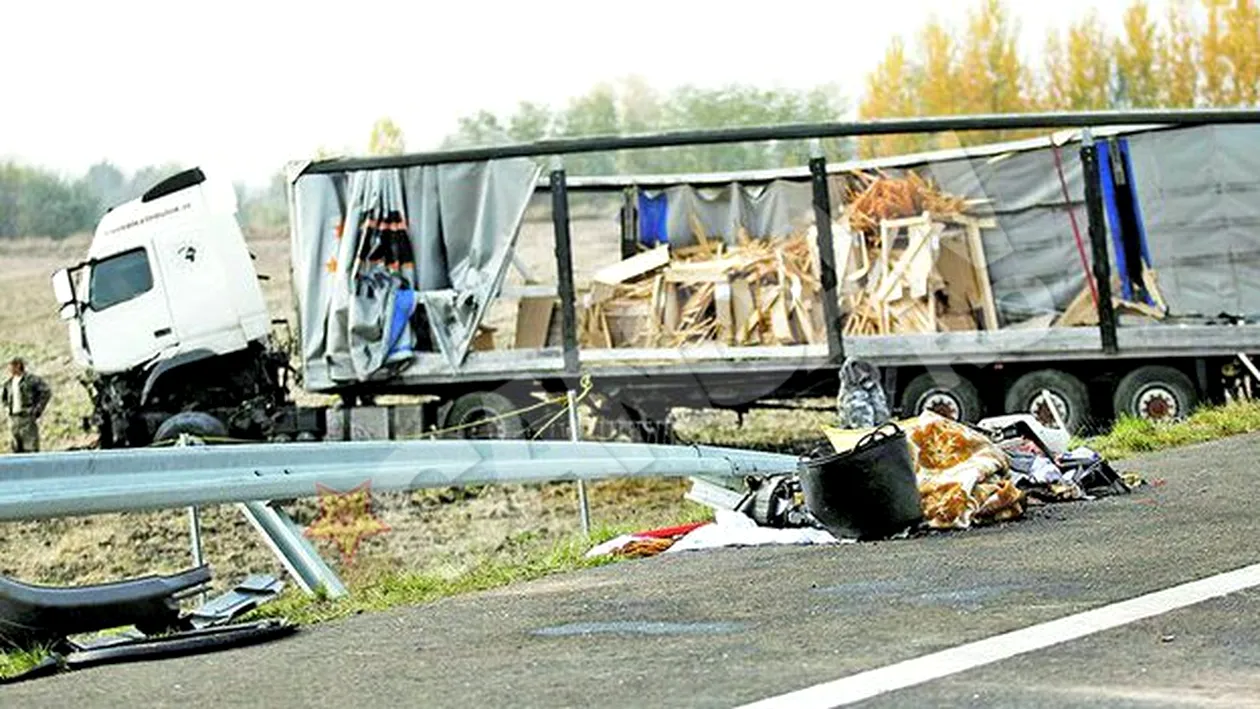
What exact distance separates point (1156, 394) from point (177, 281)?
40.7 feet

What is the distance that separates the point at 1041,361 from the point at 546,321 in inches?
235

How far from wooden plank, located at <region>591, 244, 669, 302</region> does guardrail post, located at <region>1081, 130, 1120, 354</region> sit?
5.20 meters

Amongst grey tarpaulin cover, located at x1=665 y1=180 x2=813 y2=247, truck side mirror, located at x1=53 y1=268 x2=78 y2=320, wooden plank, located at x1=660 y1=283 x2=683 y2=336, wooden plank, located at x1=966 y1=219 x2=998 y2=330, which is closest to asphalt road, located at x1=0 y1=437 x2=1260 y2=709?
wooden plank, located at x1=966 y1=219 x2=998 y2=330

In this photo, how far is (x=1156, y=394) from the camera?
79.3ft

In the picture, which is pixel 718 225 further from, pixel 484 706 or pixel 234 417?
pixel 484 706

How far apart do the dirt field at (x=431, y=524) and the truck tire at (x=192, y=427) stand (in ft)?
9.58

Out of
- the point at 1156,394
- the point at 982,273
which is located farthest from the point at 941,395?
the point at 1156,394

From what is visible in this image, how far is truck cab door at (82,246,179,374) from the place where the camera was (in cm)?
2745

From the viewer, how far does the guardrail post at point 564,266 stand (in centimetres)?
2442

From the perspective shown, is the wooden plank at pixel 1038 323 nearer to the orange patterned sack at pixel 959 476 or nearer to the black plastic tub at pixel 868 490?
the orange patterned sack at pixel 959 476

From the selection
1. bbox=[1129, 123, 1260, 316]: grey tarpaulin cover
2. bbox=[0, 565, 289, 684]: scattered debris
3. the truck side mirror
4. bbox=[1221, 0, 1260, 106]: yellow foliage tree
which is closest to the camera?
bbox=[0, 565, 289, 684]: scattered debris

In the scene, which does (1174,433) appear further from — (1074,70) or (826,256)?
(1074,70)

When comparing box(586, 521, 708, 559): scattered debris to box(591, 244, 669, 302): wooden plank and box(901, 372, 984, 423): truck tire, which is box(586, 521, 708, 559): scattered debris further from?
box(591, 244, 669, 302): wooden plank

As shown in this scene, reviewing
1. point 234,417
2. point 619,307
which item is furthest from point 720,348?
point 234,417
